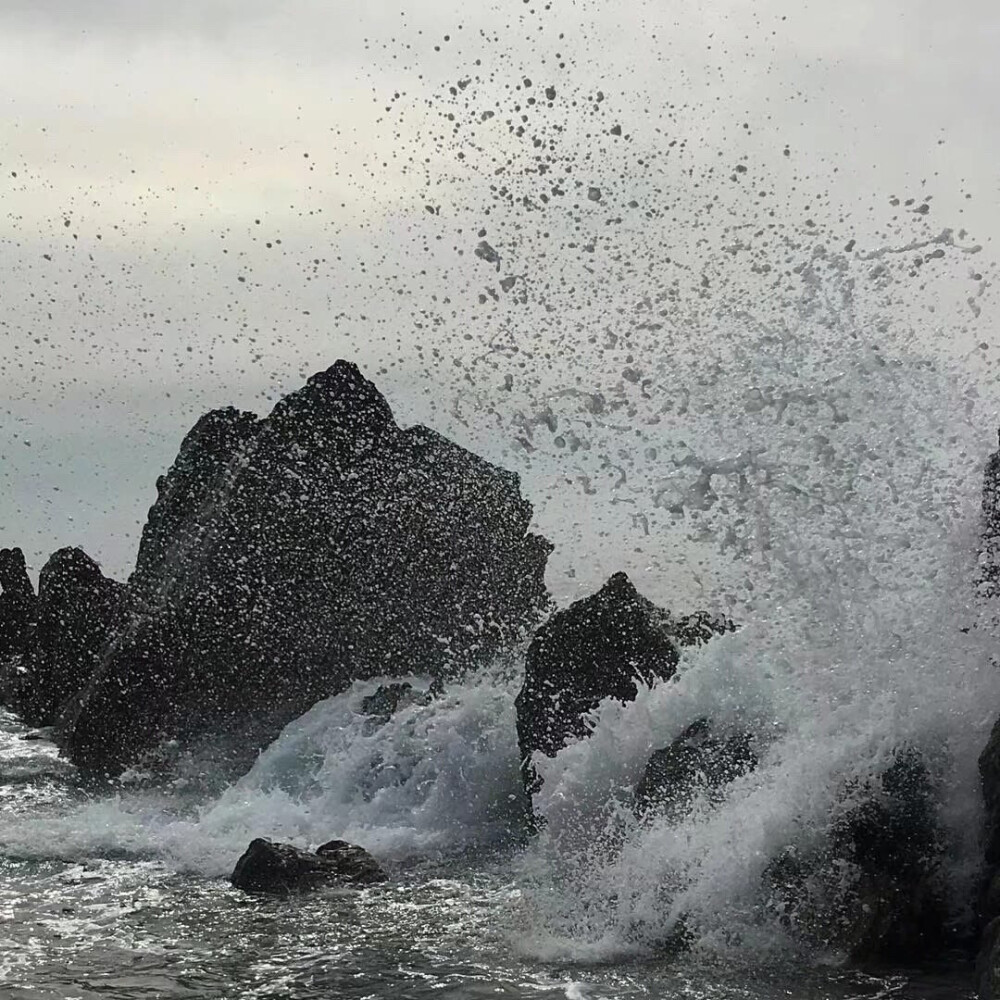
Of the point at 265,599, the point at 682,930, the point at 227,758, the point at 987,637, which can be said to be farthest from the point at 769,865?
the point at 265,599

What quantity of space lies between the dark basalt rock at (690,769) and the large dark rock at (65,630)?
17899mm

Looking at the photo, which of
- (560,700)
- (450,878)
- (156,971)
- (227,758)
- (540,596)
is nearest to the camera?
(156,971)

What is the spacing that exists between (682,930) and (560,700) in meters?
5.09

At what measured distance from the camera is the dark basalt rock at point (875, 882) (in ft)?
24.8

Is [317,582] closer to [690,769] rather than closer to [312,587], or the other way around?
[312,587]

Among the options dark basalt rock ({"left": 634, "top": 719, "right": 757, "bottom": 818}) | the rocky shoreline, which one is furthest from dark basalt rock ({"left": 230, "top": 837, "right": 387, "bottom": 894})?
the rocky shoreline

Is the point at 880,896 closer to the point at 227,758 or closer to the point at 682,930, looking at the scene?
the point at 682,930

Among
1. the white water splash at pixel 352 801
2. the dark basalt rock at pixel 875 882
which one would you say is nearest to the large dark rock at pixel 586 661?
the white water splash at pixel 352 801

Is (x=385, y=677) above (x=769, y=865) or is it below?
above

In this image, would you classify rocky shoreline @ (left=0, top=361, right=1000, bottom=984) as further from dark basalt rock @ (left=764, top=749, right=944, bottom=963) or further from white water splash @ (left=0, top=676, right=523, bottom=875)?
dark basalt rock @ (left=764, top=749, right=944, bottom=963)

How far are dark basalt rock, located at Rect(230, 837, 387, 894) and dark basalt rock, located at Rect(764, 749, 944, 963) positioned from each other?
3.55 meters

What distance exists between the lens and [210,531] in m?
21.0

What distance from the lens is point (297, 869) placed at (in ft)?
32.6

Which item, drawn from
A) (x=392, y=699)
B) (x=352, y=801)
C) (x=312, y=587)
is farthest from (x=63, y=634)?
(x=352, y=801)
